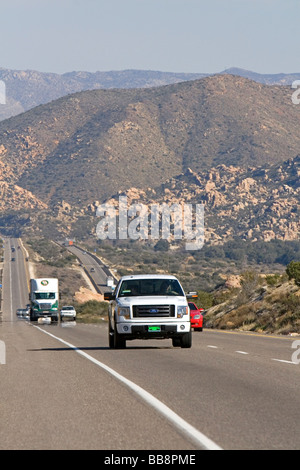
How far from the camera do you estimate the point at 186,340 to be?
77.3 ft

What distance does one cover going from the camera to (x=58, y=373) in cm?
1725

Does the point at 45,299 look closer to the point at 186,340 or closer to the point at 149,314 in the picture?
the point at 186,340

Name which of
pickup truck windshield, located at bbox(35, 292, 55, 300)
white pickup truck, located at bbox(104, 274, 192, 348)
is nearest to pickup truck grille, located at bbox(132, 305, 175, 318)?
white pickup truck, located at bbox(104, 274, 192, 348)

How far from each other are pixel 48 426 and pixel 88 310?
94735mm

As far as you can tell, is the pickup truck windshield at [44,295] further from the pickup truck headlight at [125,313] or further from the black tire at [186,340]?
the pickup truck headlight at [125,313]

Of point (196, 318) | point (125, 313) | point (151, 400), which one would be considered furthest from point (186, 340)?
point (196, 318)

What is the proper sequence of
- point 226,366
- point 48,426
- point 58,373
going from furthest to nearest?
point 226,366
point 58,373
point 48,426

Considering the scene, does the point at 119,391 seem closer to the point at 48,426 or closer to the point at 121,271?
the point at 48,426

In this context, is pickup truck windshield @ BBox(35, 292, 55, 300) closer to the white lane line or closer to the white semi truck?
the white semi truck

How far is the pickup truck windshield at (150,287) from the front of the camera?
908 inches

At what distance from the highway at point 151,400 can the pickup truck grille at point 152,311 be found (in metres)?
0.97

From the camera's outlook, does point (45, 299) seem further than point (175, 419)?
Yes

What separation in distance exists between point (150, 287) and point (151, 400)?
1081 cm
